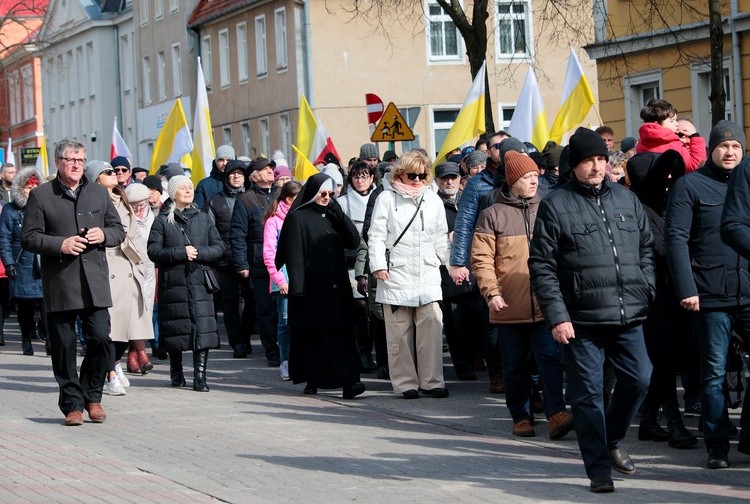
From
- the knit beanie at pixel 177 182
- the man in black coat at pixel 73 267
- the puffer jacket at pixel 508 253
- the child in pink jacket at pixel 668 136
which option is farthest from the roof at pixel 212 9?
the child in pink jacket at pixel 668 136

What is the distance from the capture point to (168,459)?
9.86 meters

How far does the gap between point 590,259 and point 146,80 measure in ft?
176

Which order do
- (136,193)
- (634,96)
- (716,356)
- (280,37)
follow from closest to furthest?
(716,356) → (136,193) → (634,96) → (280,37)

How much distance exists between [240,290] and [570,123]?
13.4 feet

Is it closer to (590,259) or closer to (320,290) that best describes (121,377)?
(320,290)

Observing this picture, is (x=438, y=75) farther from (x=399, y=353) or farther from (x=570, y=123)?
(x=399, y=353)

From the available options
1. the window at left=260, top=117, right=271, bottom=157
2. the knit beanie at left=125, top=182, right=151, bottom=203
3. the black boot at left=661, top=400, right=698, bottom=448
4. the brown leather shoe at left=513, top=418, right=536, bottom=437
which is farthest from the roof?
the black boot at left=661, top=400, right=698, bottom=448

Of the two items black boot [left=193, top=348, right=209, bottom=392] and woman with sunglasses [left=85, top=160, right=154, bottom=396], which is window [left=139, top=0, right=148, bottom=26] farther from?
black boot [left=193, top=348, right=209, bottom=392]

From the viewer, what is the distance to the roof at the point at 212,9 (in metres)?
48.7

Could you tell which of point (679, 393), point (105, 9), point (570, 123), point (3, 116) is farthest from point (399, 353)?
point (3, 116)

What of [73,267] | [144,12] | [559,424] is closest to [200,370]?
[73,267]

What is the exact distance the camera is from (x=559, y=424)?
33.7 feet

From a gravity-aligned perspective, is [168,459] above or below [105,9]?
below

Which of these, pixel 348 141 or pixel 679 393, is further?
pixel 348 141
